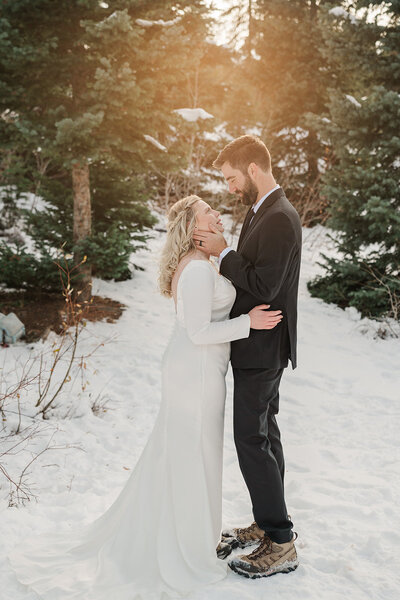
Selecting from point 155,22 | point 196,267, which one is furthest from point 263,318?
point 155,22

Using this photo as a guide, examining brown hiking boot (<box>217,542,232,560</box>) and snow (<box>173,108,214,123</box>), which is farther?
snow (<box>173,108,214,123</box>)

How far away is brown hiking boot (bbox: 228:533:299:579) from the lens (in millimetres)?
2779

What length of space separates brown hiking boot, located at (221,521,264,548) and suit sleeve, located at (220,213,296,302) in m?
1.53

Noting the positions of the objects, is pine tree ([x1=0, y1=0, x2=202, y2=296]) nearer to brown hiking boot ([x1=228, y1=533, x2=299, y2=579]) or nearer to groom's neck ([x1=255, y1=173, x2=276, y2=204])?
groom's neck ([x1=255, y1=173, x2=276, y2=204])

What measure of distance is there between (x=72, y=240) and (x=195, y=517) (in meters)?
5.49

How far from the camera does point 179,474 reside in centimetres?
279

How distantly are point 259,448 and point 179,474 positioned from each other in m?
0.48

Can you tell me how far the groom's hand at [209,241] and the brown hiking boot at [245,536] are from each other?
5.81ft

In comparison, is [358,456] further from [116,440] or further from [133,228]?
[133,228]

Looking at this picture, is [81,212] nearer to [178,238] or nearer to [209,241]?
[178,238]

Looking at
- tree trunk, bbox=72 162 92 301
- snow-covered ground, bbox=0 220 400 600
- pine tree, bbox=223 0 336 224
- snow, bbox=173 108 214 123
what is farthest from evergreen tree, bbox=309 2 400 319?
pine tree, bbox=223 0 336 224

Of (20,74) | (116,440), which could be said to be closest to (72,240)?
(20,74)

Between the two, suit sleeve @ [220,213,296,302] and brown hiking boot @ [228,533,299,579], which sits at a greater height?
suit sleeve @ [220,213,296,302]

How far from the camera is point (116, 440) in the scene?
4.64 meters
